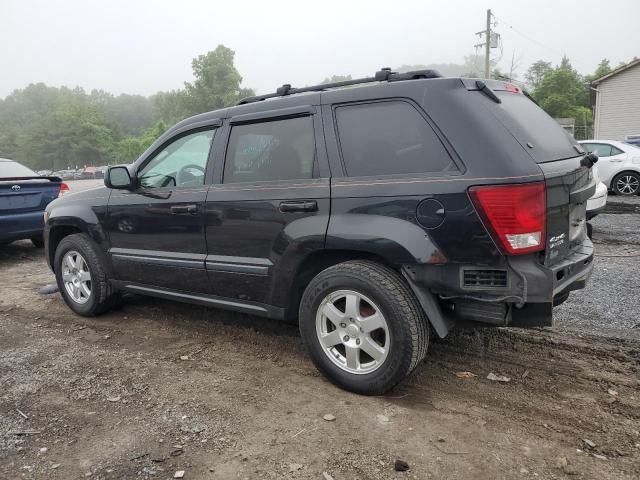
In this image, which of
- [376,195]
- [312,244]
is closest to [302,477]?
[312,244]

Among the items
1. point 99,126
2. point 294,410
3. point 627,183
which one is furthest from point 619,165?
point 99,126

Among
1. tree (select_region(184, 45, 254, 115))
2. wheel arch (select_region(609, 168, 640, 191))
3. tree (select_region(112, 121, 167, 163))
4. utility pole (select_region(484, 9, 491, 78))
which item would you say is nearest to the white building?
utility pole (select_region(484, 9, 491, 78))

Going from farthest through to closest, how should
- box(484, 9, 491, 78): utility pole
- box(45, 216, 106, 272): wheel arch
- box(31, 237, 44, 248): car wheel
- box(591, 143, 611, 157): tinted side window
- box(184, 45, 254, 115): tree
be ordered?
box(184, 45, 254, 115): tree
box(484, 9, 491, 78): utility pole
box(591, 143, 611, 157): tinted side window
box(31, 237, 44, 248): car wheel
box(45, 216, 106, 272): wheel arch

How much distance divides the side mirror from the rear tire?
1197 centimetres

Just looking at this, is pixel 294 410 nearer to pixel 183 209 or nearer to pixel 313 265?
pixel 313 265

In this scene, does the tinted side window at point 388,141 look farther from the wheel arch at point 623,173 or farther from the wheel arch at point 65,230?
the wheel arch at point 623,173

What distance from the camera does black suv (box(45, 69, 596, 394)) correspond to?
2666mm

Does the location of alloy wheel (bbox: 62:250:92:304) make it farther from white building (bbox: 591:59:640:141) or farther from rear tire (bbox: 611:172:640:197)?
white building (bbox: 591:59:640:141)

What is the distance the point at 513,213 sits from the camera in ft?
8.46

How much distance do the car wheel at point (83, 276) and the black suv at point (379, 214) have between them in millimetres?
985

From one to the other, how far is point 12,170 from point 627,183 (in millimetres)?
12977

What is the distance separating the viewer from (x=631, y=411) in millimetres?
2807

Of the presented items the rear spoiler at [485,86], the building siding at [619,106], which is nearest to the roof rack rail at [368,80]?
the rear spoiler at [485,86]

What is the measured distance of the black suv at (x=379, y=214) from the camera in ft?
8.75
